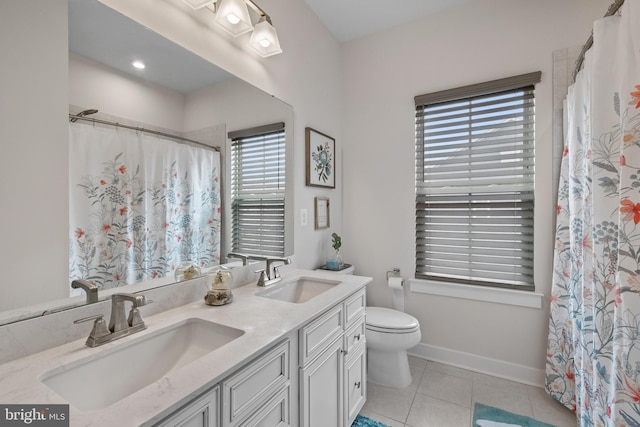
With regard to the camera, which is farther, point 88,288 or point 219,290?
point 219,290

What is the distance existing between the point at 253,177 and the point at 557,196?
1.97 metres

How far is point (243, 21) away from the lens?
4.75 feet

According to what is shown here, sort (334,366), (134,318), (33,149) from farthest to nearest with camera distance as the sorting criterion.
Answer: (334,366) < (134,318) < (33,149)

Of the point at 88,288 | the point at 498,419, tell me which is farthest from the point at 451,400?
the point at 88,288

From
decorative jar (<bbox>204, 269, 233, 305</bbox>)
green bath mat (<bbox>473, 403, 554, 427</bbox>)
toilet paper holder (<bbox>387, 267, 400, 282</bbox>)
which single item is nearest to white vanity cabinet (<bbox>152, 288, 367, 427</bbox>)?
decorative jar (<bbox>204, 269, 233, 305</bbox>)

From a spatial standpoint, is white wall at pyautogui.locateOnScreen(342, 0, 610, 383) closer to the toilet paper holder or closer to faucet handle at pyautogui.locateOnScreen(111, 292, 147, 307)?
the toilet paper holder

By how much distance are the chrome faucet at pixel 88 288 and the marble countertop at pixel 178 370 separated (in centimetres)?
12

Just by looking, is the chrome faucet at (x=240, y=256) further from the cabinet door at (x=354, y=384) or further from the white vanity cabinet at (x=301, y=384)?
the cabinet door at (x=354, y=384)

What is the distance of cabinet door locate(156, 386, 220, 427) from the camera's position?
650mm

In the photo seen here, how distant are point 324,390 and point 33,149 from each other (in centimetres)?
136

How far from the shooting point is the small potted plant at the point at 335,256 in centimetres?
226

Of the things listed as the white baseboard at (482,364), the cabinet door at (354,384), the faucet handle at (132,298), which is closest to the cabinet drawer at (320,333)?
the cabinet door at (354,384)

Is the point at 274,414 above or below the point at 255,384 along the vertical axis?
below

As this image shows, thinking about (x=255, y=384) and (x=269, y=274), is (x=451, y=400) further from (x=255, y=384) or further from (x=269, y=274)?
(x=255, y=384)
